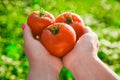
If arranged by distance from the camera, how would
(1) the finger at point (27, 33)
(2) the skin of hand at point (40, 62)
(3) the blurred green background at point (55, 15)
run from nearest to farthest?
(2) the skin of hand at point (40, 62) < (1) the finger at point (27, 33) < (3) the blurred green background at point (55, 15)

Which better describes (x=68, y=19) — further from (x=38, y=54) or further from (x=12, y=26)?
(x=12, y=26)

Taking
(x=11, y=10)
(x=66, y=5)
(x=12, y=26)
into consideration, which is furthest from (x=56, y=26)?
(x=66, y=5)

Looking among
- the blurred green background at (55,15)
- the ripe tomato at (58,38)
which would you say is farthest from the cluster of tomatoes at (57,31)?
→ the blurred green background at (55,15)

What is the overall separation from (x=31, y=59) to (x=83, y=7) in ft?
8.43

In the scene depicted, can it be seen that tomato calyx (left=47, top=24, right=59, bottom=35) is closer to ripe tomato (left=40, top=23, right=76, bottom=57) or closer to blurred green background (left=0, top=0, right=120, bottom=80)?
ripe tomato (left=40, top=23, right=76, bottom=57)

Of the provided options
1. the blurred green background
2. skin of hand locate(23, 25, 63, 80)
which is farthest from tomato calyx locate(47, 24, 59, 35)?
the blurred green background

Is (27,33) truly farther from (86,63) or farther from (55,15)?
(55,15)

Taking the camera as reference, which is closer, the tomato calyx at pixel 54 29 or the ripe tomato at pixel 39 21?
the tomato calyx at pixel 54 29

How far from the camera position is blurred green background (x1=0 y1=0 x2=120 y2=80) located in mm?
3598

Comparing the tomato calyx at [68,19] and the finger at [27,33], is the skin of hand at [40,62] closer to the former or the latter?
the finger at [27,33]

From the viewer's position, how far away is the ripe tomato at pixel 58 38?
2.46 m

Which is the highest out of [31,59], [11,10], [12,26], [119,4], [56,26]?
[119,4]

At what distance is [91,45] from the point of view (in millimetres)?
2566

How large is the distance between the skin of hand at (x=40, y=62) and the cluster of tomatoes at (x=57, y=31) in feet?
0.14
